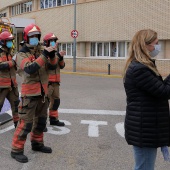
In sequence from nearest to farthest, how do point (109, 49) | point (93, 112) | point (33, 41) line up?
point (33, 41) → point (93, 112) → point (109, 49)

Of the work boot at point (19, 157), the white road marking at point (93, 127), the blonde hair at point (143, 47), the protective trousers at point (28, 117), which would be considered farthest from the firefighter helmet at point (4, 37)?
the blonde hair at point (143, 47)

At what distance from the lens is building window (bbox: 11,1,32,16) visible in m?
29.1

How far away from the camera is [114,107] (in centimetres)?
841

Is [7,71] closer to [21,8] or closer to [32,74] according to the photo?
[32,74]

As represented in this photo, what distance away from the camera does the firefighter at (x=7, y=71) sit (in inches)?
207

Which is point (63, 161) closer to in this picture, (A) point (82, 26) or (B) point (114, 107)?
(B) point (114, 107)

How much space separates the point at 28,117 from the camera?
4.22 meters

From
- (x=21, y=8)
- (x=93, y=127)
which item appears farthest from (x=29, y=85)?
(x=21, y=8)

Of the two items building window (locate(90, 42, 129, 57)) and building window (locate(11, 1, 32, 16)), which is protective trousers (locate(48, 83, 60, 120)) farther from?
building window (locate(11, 1, 32, 16))

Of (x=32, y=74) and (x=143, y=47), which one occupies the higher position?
(x=143, y=47)

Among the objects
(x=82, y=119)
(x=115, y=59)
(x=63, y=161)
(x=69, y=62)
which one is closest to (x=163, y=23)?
(x=115, y=59)

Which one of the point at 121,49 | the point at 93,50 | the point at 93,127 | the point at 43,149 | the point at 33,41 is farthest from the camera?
the point at 93,50

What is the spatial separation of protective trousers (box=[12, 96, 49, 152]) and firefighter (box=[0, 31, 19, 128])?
1105mm

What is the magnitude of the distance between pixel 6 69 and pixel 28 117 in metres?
1.51
